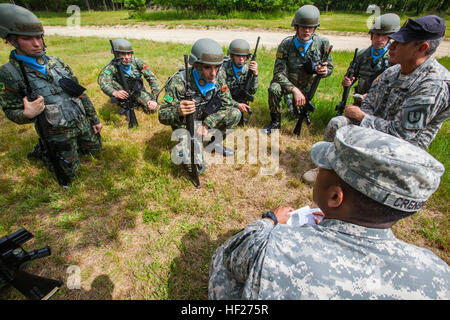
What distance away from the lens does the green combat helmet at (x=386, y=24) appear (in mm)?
4020

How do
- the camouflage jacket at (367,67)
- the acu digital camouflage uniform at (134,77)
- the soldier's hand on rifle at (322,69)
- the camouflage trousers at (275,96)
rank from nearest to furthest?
the soldier's hand on rifle at (322,69) → the camouflage jacket at (367,67) → the camouflage trousers at (275,96) → the acu digital camouflage uniform at (134,77)

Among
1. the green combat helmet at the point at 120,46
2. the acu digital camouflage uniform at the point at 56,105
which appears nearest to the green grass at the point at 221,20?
the green combat helmet at the point at 120,46

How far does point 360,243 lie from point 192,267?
192 centimetres

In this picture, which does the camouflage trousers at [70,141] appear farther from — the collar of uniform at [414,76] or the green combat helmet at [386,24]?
the green combat helmet at [386,24]

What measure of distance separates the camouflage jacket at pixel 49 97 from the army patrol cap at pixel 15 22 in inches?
13.6

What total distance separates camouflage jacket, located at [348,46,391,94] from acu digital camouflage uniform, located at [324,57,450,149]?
1.96 m

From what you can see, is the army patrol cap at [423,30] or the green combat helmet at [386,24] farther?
the green combat helmet at [386,24]

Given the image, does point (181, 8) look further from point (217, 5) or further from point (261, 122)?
point (261, 122)

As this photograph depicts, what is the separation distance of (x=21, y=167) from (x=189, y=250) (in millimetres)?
3440

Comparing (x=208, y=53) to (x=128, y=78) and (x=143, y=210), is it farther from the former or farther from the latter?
(x=128, y=78)

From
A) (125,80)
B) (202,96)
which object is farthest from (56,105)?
(125,80)

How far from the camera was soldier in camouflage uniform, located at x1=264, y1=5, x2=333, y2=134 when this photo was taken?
460 centimetres
